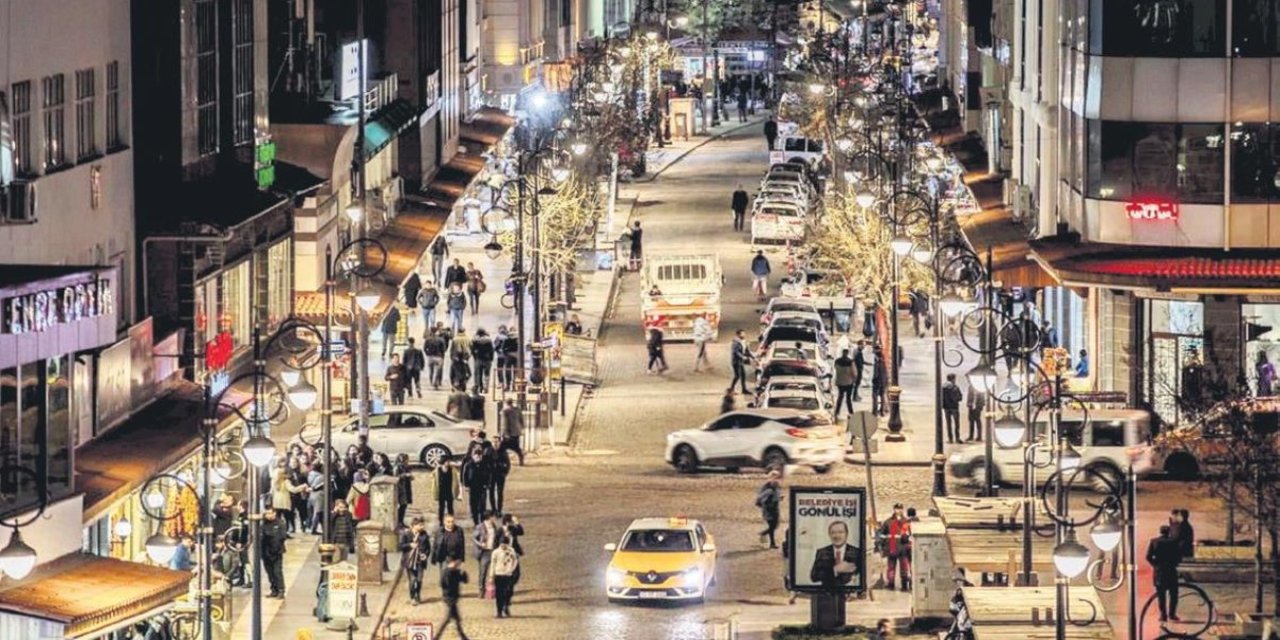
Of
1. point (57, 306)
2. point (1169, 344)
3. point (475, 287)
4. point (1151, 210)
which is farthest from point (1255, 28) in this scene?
point (57, 306)

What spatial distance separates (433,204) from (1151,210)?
101 feet

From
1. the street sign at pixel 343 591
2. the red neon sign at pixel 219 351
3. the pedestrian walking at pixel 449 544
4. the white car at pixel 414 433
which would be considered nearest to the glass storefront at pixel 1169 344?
the white car at pixel 414 433

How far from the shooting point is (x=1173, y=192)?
206ft

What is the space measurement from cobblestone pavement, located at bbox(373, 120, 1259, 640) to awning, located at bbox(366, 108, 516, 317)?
5221mm

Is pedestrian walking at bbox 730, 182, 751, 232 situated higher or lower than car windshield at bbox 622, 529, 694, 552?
higher

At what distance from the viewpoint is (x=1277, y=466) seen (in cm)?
4741

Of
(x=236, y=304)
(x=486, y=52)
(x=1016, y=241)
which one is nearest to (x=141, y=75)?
(x=236, y=304)

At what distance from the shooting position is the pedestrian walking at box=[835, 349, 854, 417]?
226 ft

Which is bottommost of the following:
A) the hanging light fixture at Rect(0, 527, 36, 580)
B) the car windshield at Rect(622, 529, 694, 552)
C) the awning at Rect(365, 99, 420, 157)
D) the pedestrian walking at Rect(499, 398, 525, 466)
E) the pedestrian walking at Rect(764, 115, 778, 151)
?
the car windshield at Rect(622, 529, 694, 552)

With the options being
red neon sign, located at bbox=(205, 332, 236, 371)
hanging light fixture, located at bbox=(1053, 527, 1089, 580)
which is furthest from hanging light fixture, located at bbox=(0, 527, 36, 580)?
red neon sign, located at bbox=(205, 332, 236, 371)

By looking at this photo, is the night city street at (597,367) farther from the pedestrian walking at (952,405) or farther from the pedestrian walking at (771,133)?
the pedestrian walking at (771,133)

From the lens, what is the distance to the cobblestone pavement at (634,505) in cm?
4841

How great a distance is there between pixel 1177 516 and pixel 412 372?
2543 centimetres

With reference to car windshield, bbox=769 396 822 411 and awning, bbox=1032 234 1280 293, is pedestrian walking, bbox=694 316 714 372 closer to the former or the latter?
car windshield, bbox=769 396 822 411
